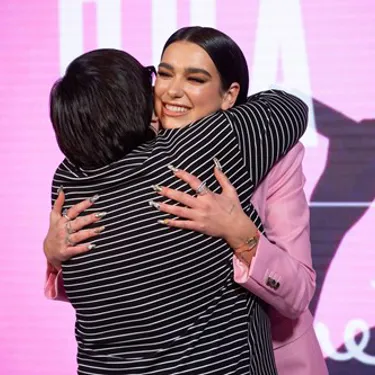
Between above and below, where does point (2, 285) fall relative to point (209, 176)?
below

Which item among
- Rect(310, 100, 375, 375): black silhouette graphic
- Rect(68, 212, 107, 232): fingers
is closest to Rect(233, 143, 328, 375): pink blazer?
Rect(68, 212, 107, 232): fingers

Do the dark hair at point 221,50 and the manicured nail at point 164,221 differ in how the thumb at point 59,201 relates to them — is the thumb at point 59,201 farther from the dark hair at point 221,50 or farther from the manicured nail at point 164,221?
the dark hair at point 221,50

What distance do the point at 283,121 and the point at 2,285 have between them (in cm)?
128

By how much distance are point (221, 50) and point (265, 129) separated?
197 mm

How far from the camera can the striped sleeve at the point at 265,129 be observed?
1149 millimetres

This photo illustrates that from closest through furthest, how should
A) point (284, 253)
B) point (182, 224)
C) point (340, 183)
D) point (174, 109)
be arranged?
point (182, 224), point (284, 253), point (174, 109), point (340, 183)

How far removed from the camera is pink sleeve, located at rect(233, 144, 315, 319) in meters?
1.16

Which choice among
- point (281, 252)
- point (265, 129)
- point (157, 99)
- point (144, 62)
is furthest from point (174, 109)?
point (144, 62)

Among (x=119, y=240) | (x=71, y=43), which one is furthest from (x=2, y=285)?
(x=119, y=240)

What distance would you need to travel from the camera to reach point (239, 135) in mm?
1139

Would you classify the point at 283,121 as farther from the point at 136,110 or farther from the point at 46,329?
the point at 46,329

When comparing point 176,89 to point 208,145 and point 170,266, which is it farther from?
point 170,266

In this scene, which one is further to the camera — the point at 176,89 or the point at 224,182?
the point at 176,89

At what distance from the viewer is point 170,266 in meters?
1.11
